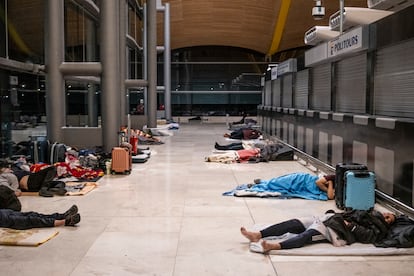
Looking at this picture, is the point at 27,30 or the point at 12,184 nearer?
the point at 12,184

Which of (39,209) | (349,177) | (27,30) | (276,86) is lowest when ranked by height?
(39,209)

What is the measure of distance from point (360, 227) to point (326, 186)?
287 centimetres

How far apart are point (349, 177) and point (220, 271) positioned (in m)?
3.11

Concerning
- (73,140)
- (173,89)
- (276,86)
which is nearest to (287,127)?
(276,86)

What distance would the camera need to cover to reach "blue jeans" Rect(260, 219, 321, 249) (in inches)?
215

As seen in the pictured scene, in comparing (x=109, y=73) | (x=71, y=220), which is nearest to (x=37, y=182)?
(x=71, y=220)

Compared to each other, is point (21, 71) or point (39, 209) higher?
point (21, 71)

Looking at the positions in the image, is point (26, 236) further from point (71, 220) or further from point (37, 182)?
point (37, 182)

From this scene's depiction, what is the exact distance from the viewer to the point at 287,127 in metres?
16.3

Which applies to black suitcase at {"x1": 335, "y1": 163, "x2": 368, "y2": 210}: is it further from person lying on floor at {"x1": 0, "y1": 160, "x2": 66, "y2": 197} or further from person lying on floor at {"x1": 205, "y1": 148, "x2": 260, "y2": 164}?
person lying on floor at {"x1": 205, "y1": 148, "x2": 260, "y2": 164}

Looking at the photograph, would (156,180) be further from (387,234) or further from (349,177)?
(387,234)

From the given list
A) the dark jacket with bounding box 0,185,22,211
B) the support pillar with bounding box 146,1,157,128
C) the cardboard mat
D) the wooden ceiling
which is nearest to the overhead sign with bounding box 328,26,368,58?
the cardboard mat

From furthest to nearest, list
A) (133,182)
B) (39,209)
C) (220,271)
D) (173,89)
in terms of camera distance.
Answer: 1. (173,89)
2. (133,182)
3. (39,209)
4. (220,271)

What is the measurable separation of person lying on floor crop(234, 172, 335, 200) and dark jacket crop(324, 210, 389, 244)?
251 centimetres
